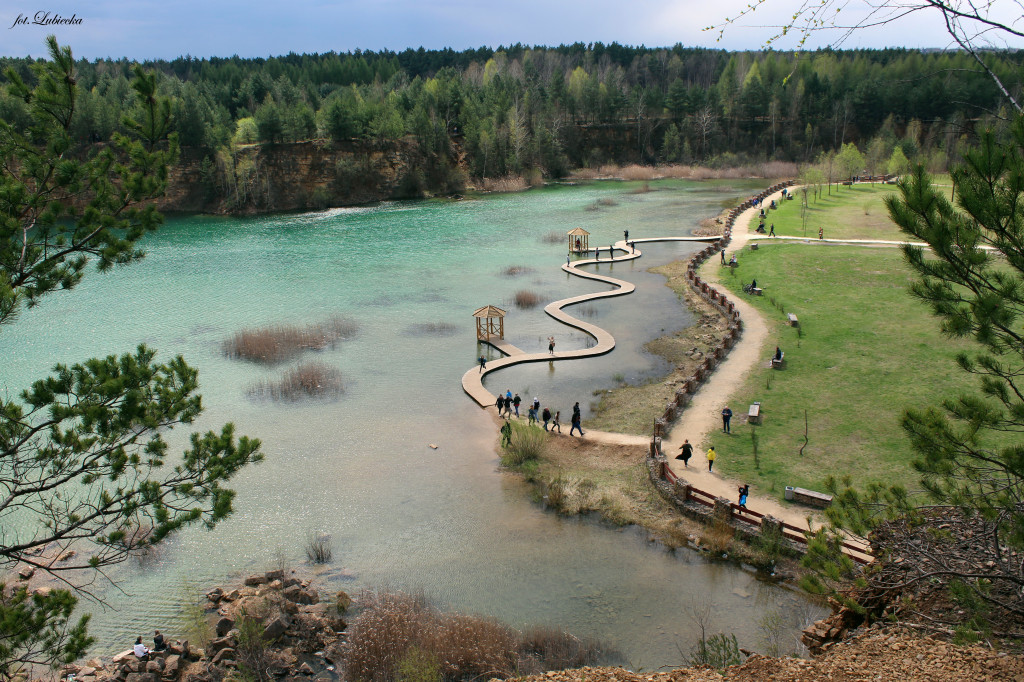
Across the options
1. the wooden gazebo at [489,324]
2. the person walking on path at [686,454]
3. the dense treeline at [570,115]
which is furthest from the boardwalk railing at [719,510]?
the dense treeline at [570,115]

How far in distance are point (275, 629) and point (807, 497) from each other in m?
14.2

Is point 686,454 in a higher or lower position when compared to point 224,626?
A: higher

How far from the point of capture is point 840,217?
62.6 meters

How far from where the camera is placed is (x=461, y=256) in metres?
55.2

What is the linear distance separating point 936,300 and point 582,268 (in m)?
41.9

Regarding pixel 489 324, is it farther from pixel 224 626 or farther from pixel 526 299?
pixel 224 626

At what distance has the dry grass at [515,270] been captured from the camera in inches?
1924

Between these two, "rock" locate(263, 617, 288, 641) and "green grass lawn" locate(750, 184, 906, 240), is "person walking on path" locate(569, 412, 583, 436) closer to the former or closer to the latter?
"rock" locate(263, 617, 288, 641)

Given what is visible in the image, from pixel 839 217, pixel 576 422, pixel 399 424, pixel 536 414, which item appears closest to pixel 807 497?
pixel 576 422

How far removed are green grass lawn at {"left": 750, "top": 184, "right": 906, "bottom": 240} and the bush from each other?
37.3 metres

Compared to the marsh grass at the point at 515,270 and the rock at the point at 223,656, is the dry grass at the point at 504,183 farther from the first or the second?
the rock at the point at 223,656

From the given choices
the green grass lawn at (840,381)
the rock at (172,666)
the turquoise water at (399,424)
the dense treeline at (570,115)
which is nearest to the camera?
the rock at (172,666)

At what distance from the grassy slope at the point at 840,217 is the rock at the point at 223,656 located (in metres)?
49.0

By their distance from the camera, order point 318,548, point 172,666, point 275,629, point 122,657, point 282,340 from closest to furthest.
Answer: point 172,666, point 122,657, point 275,629, point 318,548, point 282,340
